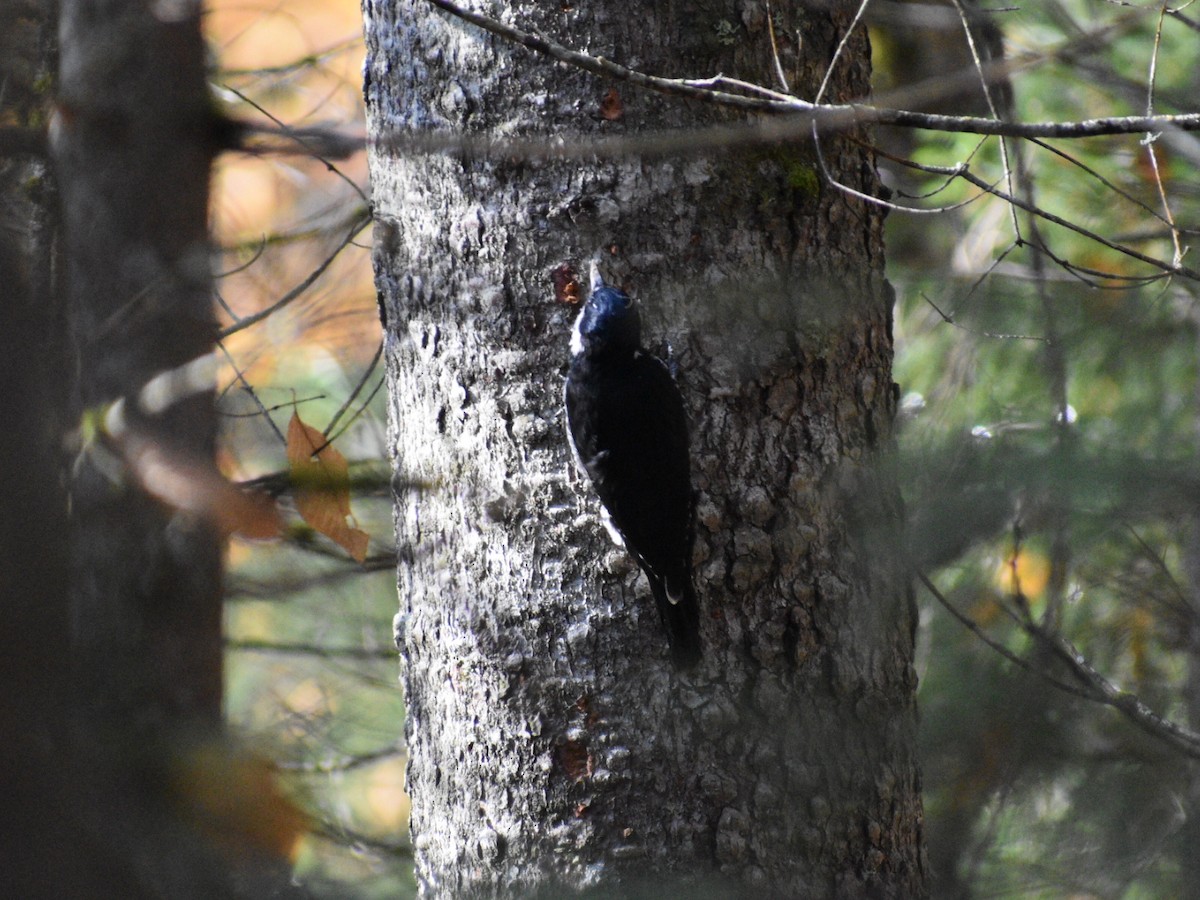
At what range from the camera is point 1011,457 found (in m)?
1.78

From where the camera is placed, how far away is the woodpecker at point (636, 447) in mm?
2080

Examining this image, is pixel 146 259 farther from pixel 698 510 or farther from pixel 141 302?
pixel 698 510

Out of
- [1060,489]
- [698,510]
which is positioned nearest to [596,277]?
[698,510]

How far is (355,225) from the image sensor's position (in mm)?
3223

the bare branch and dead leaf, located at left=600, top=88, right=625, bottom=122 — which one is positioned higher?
dead leaf, located at left=600, top=88, right=625, bottom=122

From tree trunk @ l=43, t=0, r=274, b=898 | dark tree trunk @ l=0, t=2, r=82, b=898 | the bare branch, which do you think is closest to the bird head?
the bare branch

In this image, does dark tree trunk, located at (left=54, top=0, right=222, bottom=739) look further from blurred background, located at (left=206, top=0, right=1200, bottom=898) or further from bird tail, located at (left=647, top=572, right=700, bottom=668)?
bird tail, located at (left=647, top=572, right=700, bottom=668)

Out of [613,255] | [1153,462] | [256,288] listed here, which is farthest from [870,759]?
[256,288]

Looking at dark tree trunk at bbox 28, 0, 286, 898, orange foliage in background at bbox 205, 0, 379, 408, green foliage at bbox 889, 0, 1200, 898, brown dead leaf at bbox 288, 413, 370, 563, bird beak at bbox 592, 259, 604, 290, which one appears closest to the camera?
green foliage at bbox 889, 0, 1200, 898

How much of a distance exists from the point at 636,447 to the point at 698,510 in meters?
0.26

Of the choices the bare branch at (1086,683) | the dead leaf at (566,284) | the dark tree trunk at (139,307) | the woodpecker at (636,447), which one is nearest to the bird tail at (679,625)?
the woodpecker at (636,447)

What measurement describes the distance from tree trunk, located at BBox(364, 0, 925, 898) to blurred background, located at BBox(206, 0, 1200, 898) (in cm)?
21

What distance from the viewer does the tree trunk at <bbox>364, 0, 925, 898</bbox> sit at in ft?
6.83

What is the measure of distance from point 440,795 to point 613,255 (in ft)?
4.12
